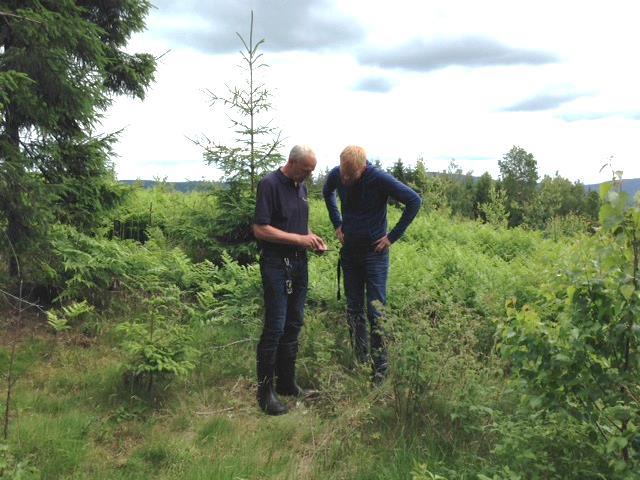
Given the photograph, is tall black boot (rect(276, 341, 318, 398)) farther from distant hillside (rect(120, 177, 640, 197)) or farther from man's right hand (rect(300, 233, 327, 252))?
distant hillside (rect(120, 177, 640, 197))

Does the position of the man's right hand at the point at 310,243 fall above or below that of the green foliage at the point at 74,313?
above

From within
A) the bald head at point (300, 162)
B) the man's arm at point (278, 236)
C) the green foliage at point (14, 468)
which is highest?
the bald head at point (300, 162)

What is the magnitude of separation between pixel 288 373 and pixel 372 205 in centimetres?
172

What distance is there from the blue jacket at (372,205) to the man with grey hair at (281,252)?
1.64 ft

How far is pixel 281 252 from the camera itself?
4.69 m

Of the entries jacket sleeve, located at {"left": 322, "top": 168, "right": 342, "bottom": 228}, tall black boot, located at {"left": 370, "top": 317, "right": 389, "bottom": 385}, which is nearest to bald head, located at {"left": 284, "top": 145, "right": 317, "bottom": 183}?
jacket sleeve, located at {"left": 322, "top": 168, "right": 342, "bottom": 228}

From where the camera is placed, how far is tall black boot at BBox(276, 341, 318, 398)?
498cm

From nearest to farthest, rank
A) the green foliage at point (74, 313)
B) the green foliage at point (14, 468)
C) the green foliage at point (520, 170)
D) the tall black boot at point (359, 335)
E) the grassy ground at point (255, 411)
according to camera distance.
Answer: the green foliage at point (14, 468)
the grassy ground at point (255, 411)
the tall black boot at point (359, 335)
the green foliage at point (74, 313)
the green foliage at point (520, 170)

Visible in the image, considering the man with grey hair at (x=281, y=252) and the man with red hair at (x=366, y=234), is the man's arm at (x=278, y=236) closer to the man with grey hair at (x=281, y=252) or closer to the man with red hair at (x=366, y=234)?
the man with grey hair at (x=281, y=252)

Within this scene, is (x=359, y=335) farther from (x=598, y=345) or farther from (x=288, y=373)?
(x=598, y=345)

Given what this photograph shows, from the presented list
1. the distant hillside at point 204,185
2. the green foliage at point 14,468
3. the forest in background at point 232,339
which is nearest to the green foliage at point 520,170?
the distant hillside at point 204,185

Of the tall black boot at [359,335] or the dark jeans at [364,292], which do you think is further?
the tall black boot at [359,335]

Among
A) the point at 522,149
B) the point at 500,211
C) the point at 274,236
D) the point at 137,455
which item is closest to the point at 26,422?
the point at 137,455

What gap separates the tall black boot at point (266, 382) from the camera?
15.6ft
